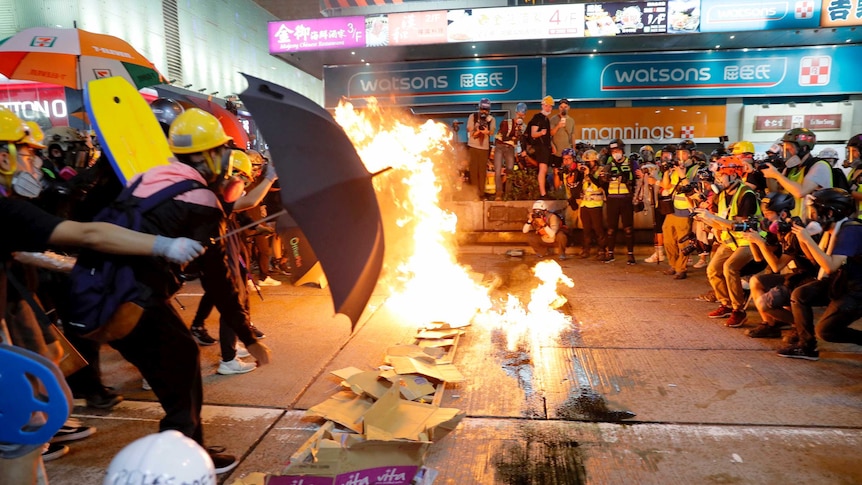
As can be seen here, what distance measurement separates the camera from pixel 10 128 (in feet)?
11.5

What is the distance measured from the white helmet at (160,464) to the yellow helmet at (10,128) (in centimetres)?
289

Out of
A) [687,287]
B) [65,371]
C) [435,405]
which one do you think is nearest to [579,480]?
[435,405]

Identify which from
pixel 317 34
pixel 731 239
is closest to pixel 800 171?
pixel 731 239

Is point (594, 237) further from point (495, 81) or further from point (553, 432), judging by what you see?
point (495, 81)

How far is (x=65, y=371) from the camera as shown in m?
3.16

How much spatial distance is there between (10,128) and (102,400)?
2.06 metres

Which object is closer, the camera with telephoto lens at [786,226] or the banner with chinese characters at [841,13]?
the camera with telephoto lens at [786,226]

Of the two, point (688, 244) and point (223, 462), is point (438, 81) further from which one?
point (223, 462)

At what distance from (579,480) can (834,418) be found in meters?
2.09

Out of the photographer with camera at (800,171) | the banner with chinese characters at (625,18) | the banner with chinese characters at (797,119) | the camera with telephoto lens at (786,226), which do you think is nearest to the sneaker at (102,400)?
the camera with telephoto lens at (786,226)

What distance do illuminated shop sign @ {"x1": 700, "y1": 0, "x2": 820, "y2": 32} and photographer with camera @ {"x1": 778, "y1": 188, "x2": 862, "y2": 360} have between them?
1367 cm

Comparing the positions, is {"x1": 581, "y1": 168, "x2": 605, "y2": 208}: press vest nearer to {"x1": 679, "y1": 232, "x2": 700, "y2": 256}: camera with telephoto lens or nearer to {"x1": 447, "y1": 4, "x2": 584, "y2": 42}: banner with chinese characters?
{"x1": 679, "y1": 232, "x2": 700, "y2": 256}: camera with telephoto lens

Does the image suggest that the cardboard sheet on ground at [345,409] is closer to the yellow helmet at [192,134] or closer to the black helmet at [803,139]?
the yellow helmet at [192,134]

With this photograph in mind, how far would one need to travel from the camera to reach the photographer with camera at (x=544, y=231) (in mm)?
10508
